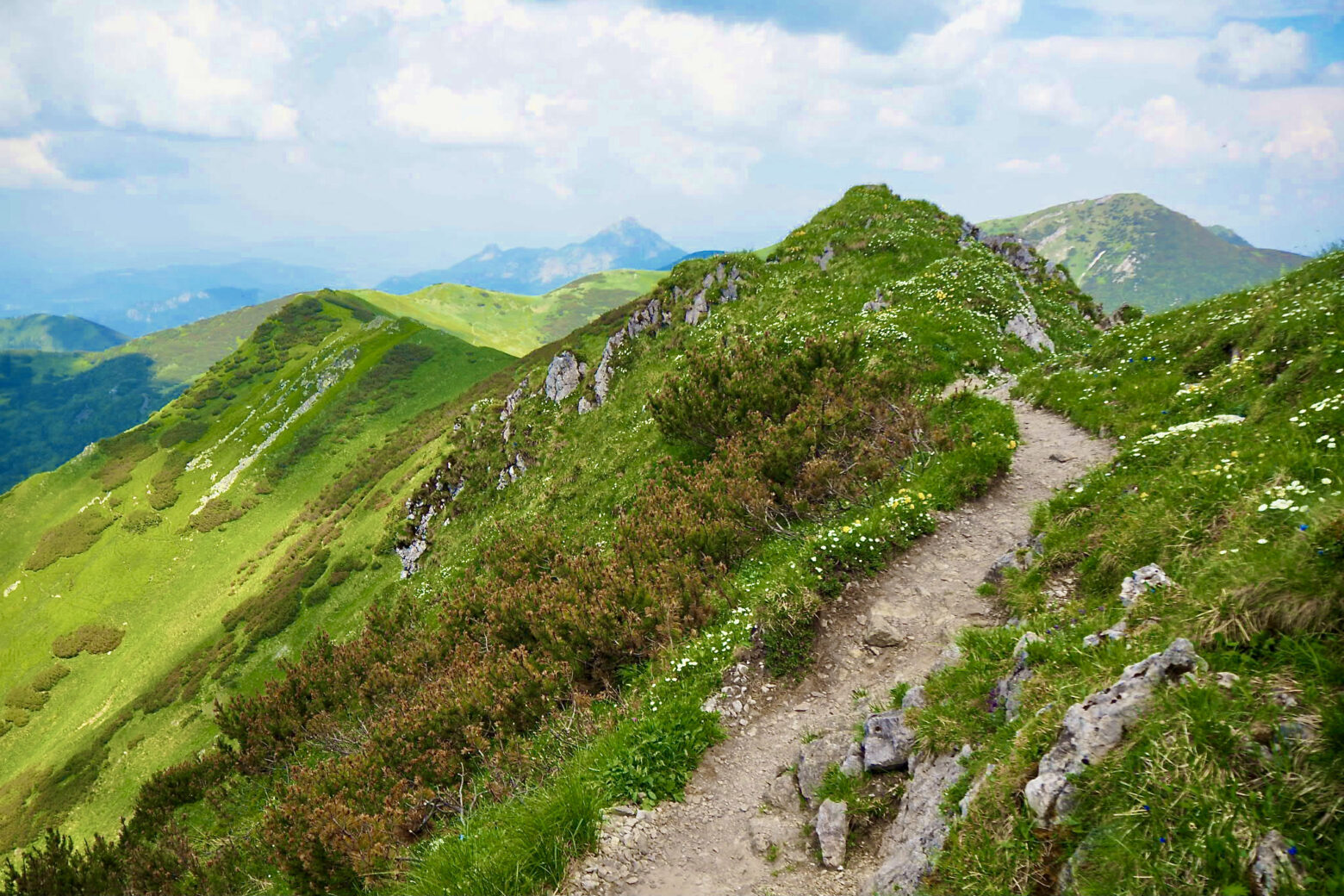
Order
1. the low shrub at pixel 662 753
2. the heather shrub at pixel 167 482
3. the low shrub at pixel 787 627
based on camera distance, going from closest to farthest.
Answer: the low shrub at pixel 662 753 < the low shrub at pixel 787 627 < the heather shrub at pixel 167 482

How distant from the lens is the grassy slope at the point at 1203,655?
362 cm

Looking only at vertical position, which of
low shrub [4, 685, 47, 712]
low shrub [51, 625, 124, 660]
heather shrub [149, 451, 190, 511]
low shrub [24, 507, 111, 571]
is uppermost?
heather shrub [149, 451, 190, 511]

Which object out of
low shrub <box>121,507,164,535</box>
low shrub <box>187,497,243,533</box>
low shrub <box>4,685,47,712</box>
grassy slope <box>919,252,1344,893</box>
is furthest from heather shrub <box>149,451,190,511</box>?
grassy slope <box>919,252,1344,893</box>

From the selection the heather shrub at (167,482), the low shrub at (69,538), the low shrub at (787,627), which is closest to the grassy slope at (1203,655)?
the low shrub at (787,627)

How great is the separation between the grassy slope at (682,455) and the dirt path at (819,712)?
17.7 inches

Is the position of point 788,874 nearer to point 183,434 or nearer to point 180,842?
point 180,842

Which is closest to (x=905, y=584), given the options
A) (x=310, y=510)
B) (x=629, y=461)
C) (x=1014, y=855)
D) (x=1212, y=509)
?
(x=1212, y=509)

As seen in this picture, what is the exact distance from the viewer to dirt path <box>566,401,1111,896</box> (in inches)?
261

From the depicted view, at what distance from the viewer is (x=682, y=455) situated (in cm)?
2138

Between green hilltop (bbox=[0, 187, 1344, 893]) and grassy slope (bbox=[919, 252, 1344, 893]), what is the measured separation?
3cm

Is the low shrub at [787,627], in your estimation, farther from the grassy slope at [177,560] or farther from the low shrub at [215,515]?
the low shrub at [215,515]

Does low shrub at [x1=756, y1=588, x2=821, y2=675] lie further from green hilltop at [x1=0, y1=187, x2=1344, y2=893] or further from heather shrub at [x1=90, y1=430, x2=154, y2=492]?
heather shrub at [x1=90, y1=430, x2=154, y2=492]

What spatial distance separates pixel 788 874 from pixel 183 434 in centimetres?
18838

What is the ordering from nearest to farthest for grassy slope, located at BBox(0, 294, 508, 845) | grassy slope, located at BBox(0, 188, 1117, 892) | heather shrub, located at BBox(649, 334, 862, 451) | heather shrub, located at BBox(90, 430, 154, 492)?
1. grassy slope, located at BBox(0, 188, 1117, 892)
2. heather shrub, located at BBox(649, 334, 862, 451)
3. grassy slope, located at BBox(0, 294, 508, 845)
4. heather shrub, located at BBox(90, 430, 154, 492)
